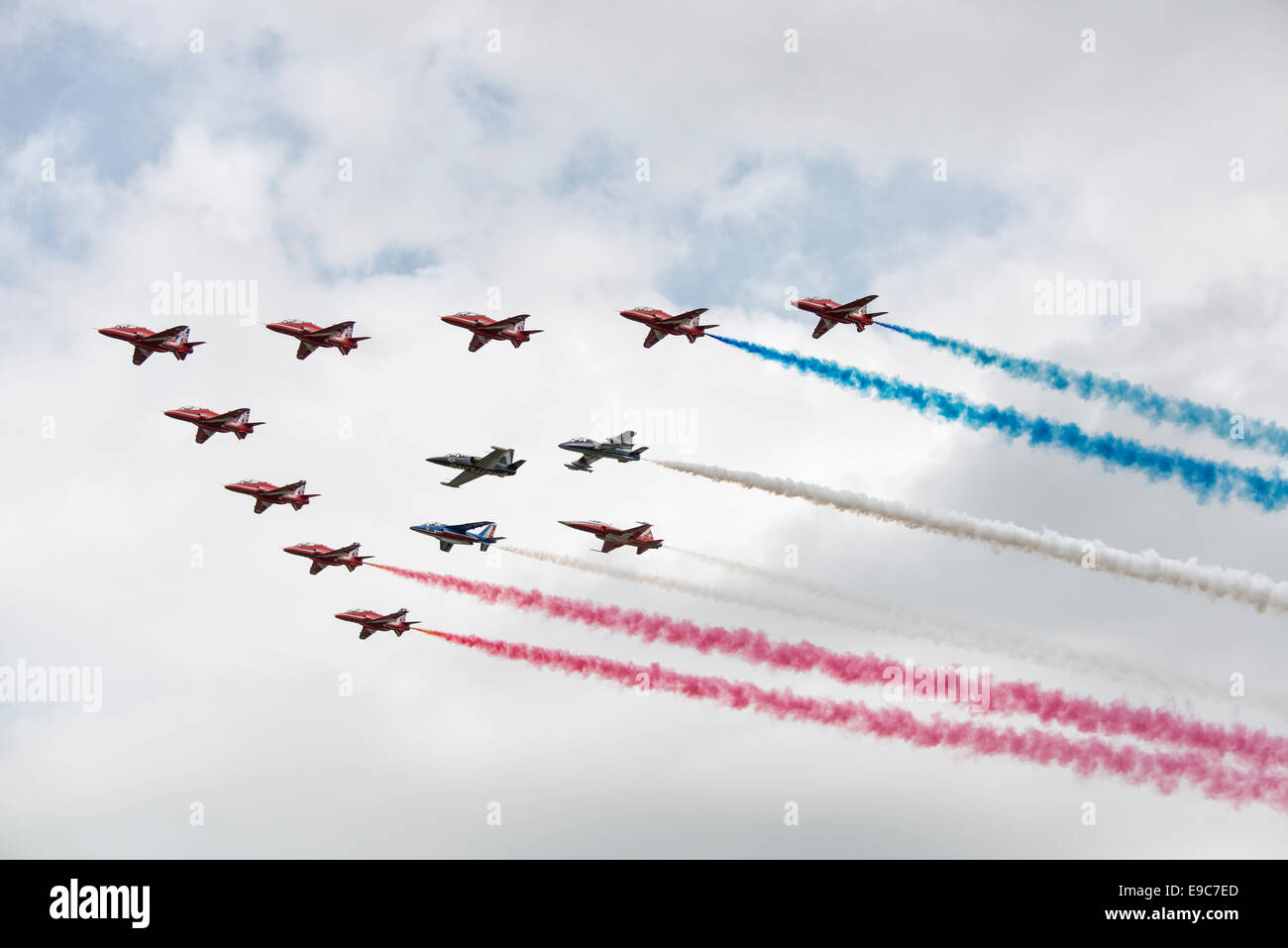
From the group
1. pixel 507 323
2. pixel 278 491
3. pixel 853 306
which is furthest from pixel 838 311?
pixel 278 491

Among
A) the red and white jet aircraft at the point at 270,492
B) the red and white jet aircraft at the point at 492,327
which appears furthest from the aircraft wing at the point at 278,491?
the red and white jet aircraft at the point at 492,327

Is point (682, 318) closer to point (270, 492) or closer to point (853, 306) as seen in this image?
point (853, 306)

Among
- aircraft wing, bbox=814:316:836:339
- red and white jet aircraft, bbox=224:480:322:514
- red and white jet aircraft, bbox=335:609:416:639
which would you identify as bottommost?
red and white jet aircraft, bbox=335:609:416:639

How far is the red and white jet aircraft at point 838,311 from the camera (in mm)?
117562

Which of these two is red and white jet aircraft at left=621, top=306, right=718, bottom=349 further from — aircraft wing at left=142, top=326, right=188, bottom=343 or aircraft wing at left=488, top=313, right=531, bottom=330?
aircraft wing at left=142, top=326, right=188, bottom=343

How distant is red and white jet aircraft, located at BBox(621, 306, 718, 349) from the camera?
386 ft

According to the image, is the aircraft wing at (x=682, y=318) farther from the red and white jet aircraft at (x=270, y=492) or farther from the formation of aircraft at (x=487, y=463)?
the red and white jet aircraft at (x=270, y=492)

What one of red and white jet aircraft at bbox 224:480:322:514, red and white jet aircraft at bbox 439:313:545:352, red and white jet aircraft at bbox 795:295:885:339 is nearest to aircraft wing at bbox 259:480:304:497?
red and white jet aircraft at bbox 224:480:322:514

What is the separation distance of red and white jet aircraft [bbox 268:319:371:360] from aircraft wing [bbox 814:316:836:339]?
127ft

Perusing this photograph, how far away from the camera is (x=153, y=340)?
122812 mm

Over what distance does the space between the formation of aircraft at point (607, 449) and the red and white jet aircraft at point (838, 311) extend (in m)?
18.4

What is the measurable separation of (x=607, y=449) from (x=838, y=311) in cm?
2272

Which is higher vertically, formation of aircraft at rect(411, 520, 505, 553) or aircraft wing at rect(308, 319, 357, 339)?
aircraft wing at rect(308, 319, 357, 339)
